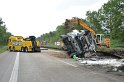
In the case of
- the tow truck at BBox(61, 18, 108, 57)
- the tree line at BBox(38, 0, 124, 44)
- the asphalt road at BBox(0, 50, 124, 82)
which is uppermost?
the tree line at BBox(38, 0, 124, 44)

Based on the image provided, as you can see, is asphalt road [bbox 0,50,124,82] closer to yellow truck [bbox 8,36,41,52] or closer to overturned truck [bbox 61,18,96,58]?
overturned truck [bbox 61,18,96,58]

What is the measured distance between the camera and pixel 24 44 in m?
54.6

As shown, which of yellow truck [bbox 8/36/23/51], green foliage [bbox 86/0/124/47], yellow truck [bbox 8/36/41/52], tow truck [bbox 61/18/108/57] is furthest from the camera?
green foliage [bbox 86/0/124/47]

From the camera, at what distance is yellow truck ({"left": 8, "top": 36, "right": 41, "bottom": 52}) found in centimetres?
5369

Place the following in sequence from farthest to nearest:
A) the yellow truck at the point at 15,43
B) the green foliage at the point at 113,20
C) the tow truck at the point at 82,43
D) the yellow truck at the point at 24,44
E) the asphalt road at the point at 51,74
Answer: the green foliage at the point at 113,20 < the yellow truck at the point at 15,43 < the yellow truck at the point at 24,44 < the tow truck at the point at 82,43 < the asphalt road at the point at 51,74

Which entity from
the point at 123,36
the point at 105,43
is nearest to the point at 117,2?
the point at 123,36

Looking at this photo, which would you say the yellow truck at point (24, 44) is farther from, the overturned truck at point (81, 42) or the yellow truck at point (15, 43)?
the overturned truck at point (81, 42)

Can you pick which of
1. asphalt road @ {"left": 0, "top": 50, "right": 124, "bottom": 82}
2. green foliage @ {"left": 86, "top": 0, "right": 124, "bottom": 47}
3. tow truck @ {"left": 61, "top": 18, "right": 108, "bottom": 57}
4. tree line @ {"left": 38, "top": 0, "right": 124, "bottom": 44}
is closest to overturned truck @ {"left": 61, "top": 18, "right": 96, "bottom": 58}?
tow truck @ {"left": 61, "top": 18, "right": 108, "bottom": 57}

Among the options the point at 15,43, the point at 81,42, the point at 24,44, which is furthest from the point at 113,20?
the point at 81,42

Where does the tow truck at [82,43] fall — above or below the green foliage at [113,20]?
below

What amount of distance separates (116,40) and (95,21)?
69.2ft

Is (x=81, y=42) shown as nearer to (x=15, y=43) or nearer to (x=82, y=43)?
(x=82, y=43)

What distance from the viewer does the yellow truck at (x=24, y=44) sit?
2114 inches

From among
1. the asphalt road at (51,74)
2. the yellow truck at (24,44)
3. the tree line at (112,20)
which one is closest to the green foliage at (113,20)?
the tree line at (112,20)
